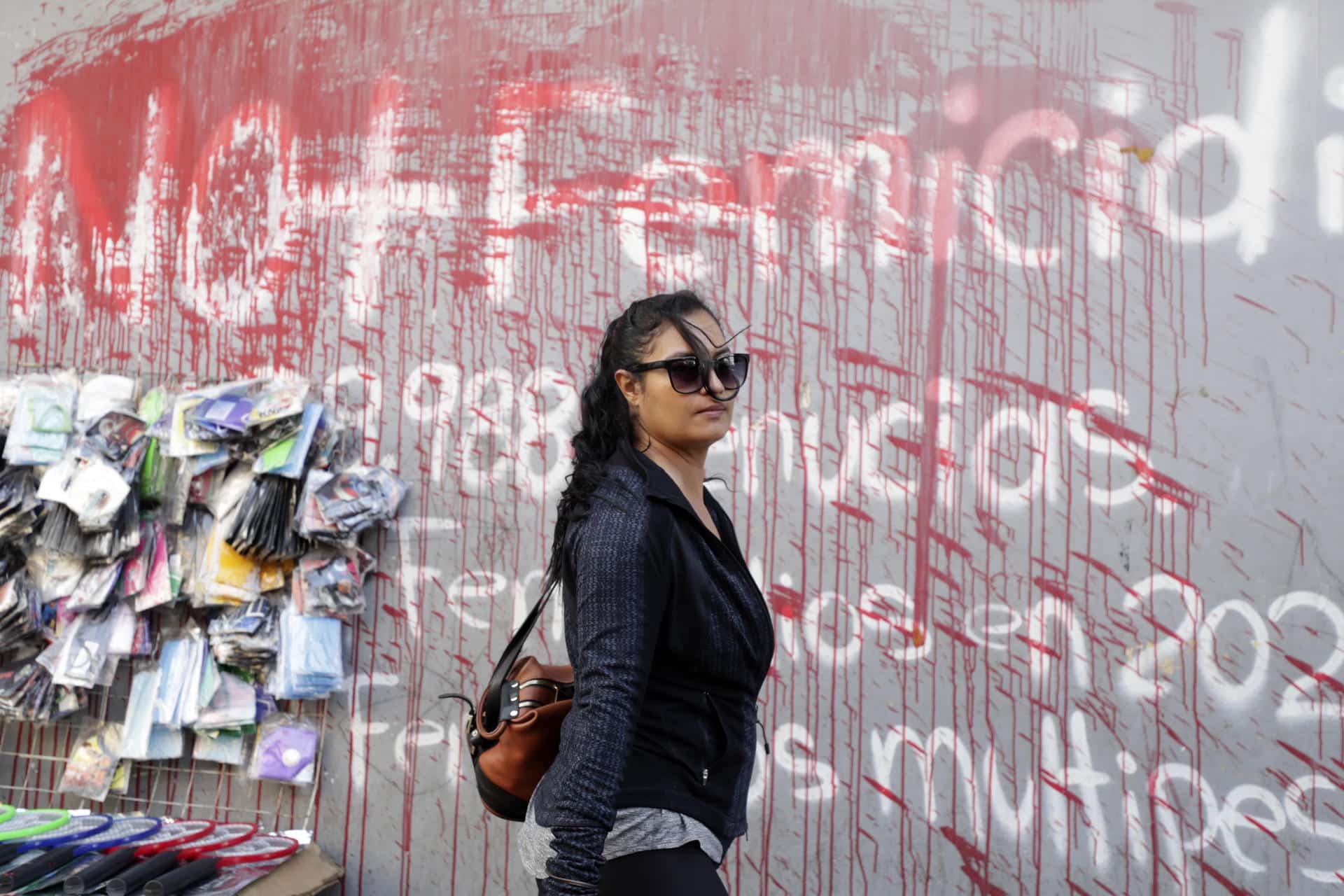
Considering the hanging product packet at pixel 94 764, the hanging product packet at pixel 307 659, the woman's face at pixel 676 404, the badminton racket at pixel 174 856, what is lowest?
the badminton racket at pixel 174 856

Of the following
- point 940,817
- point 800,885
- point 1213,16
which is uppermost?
point 1213,16

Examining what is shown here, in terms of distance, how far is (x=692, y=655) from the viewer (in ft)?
5.83

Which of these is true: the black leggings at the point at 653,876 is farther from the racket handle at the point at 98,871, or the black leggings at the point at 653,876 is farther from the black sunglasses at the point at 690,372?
the racket handle at the point at 98,871

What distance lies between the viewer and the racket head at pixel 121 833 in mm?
3074

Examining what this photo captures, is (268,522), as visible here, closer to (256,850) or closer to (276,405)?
(276,405)

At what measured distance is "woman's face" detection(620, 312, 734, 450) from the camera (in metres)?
1.91

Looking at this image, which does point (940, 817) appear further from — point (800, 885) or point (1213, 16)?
point (1213, 16)

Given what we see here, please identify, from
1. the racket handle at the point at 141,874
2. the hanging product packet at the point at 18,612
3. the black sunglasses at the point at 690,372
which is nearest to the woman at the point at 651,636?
the black sunglasses at the point at 690,372

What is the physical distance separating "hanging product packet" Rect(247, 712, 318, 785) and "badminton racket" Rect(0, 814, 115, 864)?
0.43 metres

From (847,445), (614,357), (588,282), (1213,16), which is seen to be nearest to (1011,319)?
(847,445)

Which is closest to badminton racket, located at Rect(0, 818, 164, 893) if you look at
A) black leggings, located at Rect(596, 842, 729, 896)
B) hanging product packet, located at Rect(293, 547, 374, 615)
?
hanging product packet, located at Rect(293, 547, 374, 615)

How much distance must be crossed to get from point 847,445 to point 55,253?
2756 mm

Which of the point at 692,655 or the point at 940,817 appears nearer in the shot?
the point at 692,655

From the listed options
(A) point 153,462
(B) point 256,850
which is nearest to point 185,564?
(A) point 153,462
